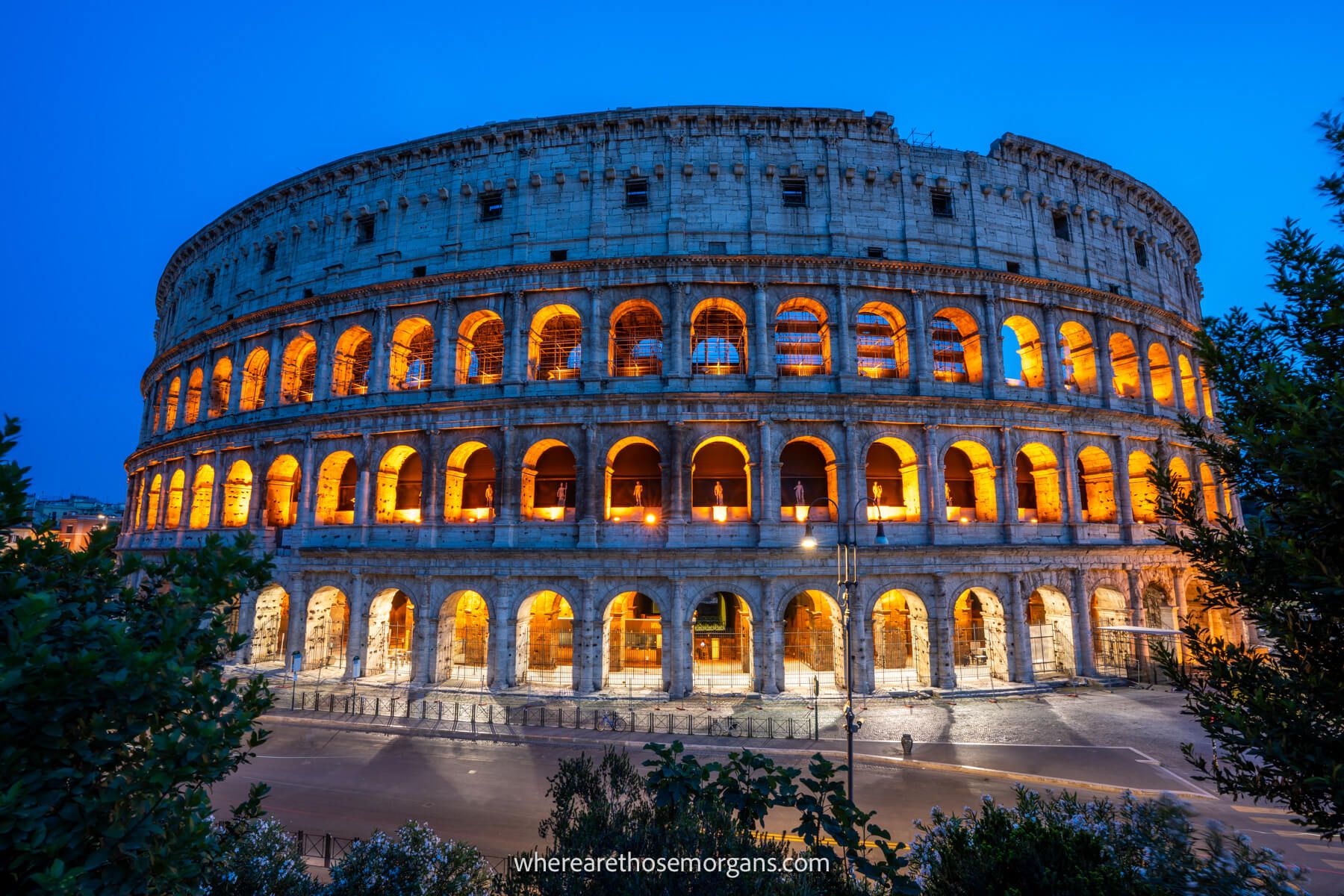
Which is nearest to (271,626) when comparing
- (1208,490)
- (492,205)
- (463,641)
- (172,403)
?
(463,641)

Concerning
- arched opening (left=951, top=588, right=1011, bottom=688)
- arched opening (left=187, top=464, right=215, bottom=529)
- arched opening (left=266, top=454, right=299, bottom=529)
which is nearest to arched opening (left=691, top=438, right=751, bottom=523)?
arched opening (left=951, top=588, right=1011, bottom=688)

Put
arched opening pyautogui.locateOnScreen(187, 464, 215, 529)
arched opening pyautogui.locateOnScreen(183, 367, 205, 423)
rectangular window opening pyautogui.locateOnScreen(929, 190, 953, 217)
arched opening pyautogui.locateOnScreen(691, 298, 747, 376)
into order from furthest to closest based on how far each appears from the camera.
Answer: arched opening pyautogui.locateOnScreen(183, 367, 205, 423) → arched opening pyautogui.locateOnScreen(187, 464, 215, 529) → rectangular window opening pyautogui.locateOnScreen(929, 190, 953, 217) → arched opening pyautogui.locateOnScreen(691, 298, 747, 376)

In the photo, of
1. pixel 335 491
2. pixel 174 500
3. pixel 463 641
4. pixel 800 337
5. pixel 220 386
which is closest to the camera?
pixel 463 641

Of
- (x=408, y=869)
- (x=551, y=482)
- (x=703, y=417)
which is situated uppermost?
(x=703, y=417)

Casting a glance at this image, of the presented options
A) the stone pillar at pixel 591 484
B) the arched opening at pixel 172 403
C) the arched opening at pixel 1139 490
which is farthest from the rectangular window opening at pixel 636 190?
the arched opening at pixel 172 403

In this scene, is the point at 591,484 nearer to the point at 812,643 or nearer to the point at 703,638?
the point at 703,638

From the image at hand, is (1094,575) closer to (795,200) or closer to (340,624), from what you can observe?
(795,200)

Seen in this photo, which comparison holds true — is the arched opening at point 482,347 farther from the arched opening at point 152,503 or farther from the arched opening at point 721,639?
the arched opening at point 152,503

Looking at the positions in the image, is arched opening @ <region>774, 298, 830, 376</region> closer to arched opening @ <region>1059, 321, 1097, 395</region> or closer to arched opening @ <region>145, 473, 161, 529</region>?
arched opening @ <region>1059, 321, 1097, 395</region>
